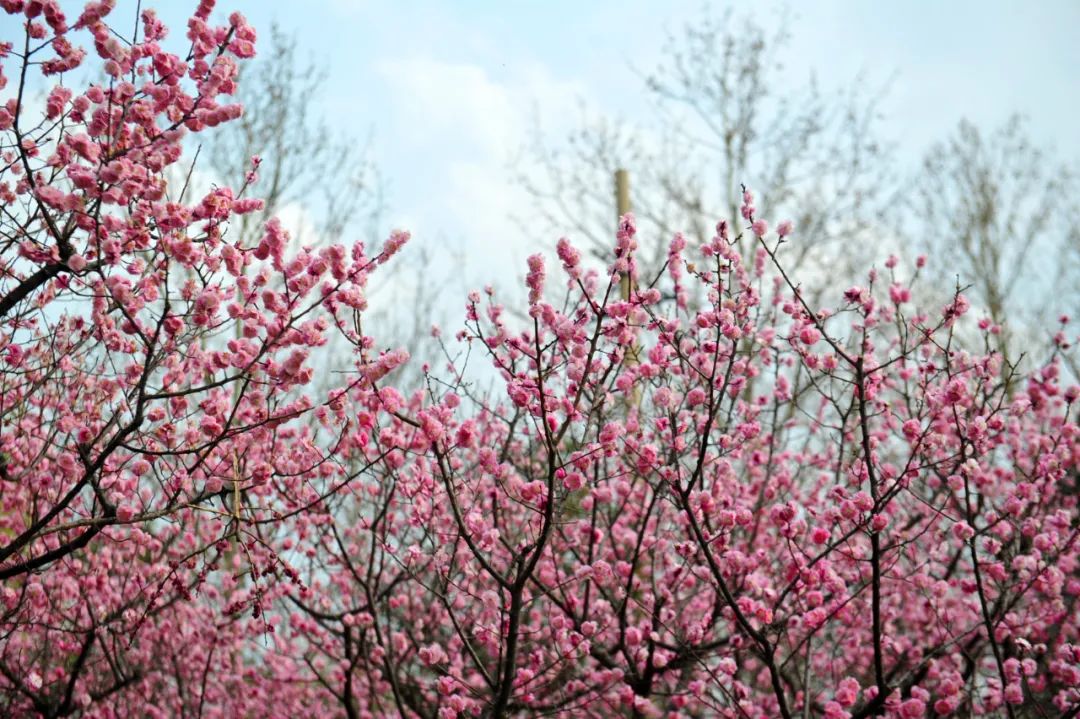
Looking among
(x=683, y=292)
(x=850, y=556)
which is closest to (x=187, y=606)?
(x=683, y=292)

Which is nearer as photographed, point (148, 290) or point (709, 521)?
point (148, 290)

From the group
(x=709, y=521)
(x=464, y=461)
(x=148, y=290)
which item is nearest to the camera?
(x=148, y=290)

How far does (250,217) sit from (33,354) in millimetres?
6022

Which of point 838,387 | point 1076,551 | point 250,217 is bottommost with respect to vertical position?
point 1076,551

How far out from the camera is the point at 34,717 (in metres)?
4.66

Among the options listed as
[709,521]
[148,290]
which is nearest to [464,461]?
[709,521]

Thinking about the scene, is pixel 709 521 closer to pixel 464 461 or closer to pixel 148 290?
pixel 464 461

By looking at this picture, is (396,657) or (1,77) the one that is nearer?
(1,77)

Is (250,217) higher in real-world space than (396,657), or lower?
higher

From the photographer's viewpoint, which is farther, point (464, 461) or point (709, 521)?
point (464, 461)

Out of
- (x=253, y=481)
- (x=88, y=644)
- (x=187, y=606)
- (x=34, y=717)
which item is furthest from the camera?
(x=187, y=606)

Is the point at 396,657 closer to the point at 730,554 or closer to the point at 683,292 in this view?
the point at 730,554

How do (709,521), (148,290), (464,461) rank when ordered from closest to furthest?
(148,290) < (709,521) < (464,461)

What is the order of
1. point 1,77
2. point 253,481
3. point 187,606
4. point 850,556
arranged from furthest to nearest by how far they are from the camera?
point 187,606
point 850,556
point 1,77
point 253,481
